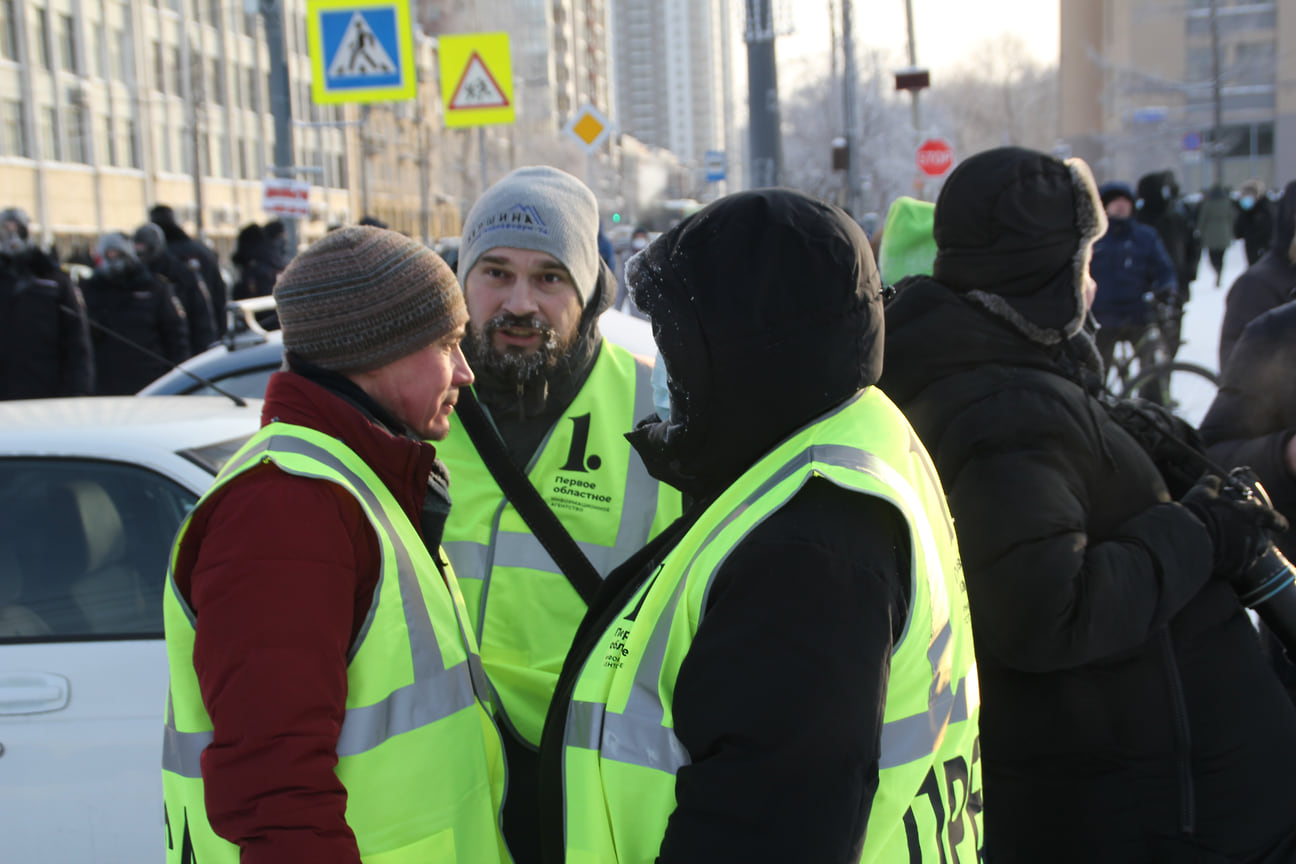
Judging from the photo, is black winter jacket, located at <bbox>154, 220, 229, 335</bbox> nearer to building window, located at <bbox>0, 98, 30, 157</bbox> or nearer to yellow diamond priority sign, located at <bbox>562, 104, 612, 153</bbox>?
yellow diamond priority sign, located at <bbox>562, 104, 612, 153</bbox>

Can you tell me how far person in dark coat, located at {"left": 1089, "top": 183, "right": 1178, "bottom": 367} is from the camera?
880cm

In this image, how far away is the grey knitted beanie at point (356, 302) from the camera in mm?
1790

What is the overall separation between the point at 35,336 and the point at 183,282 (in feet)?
7.48

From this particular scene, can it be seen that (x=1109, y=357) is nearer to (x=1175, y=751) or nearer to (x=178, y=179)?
(x=1175, y=751)

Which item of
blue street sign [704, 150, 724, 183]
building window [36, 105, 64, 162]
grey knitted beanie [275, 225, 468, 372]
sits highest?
building window [36, 105, 64, 162]

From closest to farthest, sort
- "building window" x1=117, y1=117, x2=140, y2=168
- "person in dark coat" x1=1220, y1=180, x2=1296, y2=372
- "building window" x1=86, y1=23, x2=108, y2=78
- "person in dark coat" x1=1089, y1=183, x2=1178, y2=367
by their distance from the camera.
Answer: "person in dark coat" x1=1220, y1=180, x2=1296, y2=372 → "person in dark coat" x1=1089, y1=183, x2=1178, y2=367 → "building window" x1=86, y1=23, x2=108, y2=78 → "building window" x1=117, y1=117, x2=140, y2=168

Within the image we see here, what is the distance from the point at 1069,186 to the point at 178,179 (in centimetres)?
4809

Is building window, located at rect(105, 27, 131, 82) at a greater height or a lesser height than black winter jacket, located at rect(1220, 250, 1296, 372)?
greater

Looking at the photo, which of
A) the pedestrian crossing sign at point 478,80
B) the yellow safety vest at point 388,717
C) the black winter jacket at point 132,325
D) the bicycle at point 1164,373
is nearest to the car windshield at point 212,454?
the yellow safety vest at point 388,717

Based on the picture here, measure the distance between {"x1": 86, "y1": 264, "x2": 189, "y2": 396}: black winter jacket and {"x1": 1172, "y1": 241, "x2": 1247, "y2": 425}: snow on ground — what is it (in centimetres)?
681

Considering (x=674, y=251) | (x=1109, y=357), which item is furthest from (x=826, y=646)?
(x=1109, y=357)

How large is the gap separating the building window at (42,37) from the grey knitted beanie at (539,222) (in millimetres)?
40726

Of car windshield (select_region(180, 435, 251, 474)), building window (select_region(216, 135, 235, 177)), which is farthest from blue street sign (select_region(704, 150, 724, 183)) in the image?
car windshield (select_region(180, 435, 251, 474))

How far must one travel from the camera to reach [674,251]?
1454mm
